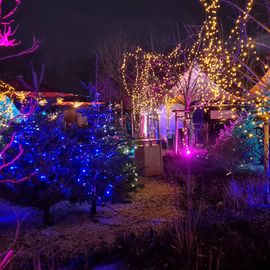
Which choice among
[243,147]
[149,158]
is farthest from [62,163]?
[243,147]

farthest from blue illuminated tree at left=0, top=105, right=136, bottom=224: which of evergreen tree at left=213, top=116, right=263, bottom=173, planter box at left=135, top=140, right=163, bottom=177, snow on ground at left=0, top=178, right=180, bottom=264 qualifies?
evergreen tree at left=213, top=116, right=263, bottom=173

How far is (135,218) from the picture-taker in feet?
24.2

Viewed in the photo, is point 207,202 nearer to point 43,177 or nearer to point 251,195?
point 251,195

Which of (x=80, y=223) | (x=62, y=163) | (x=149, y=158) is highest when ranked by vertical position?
(x=62, y=163)

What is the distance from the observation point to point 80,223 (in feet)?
23.4

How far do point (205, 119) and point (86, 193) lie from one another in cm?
1753

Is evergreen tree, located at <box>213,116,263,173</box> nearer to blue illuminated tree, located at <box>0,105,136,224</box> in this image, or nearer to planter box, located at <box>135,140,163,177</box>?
planter box, located at <box>135,140,163,177</box>

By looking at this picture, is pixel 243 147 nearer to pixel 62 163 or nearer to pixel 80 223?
pixel 80 223

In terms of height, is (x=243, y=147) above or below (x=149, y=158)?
above

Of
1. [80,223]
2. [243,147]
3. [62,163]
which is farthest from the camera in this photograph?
[243,147]

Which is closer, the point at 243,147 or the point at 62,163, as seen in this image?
the point at 62,163

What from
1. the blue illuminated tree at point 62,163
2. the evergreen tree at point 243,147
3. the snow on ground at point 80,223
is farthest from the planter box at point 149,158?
the blue illuminated tree at point 62,163

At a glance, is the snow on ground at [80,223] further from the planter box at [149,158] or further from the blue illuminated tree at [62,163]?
the planter box at [149,158]

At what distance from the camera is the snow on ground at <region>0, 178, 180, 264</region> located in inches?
A: 231
